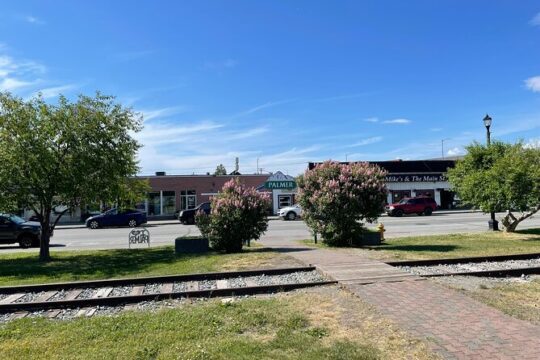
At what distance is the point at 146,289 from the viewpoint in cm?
933

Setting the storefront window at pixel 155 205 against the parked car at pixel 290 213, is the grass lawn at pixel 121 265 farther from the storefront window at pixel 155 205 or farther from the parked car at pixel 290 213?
the storefront window at pixel 155 205

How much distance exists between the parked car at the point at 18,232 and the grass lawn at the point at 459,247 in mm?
13638

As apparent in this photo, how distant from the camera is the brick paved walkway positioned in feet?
16.2

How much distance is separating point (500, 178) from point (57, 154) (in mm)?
16666

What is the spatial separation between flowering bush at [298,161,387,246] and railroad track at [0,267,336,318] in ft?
16.7

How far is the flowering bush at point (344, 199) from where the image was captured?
15344 mm

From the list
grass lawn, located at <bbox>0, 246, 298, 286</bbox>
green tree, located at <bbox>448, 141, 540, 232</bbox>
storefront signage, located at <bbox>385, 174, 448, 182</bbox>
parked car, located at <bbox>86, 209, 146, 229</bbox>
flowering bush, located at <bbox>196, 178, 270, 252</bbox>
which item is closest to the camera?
grass lawn, located at <bbox>0, 246, 298, 286</bbox>

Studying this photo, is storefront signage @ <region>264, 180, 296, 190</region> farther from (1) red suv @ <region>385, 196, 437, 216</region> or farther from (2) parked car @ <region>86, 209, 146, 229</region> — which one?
(2) parked car @ <region>86, 209, 146, 229</region>

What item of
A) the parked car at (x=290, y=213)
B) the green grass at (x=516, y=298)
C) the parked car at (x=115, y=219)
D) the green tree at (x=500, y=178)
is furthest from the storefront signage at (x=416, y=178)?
the green grass at (x=516, y=298)

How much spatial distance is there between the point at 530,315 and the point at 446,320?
1.33 m

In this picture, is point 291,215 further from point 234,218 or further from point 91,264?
point 91,264

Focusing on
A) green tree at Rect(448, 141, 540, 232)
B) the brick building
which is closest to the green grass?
green tree at Rect(448, 141, 540, 232)

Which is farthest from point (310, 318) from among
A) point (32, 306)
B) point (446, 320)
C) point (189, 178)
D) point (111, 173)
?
point (189, 178)

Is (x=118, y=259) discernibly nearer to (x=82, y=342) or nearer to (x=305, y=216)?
(x=305, y=216)
